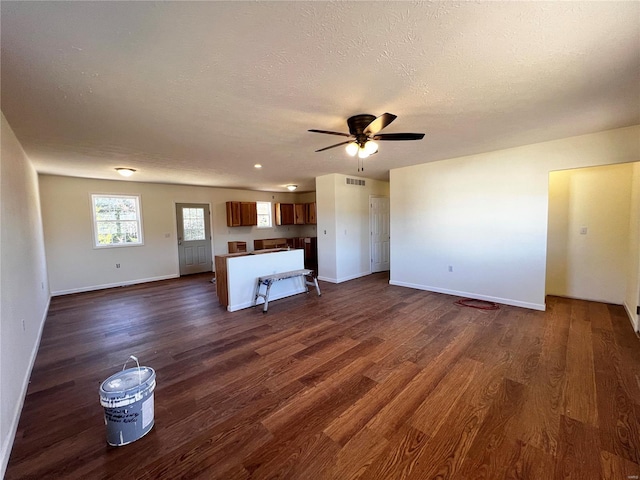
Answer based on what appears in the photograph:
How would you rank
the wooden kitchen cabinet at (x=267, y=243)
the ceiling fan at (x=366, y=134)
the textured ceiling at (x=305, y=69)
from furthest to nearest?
the wooden kitchen cabinet at (x=267, y=243) < the ceiling fan at (x=366, y=134) < the textured ceiling at (x=305, y=69)

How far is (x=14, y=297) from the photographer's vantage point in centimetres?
220

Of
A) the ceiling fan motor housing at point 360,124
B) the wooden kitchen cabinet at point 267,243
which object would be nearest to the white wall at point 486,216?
the ceiling fan motor housing at point 360,124

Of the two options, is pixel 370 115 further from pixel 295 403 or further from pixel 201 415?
pixel 201 415

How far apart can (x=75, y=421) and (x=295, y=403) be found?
160cm

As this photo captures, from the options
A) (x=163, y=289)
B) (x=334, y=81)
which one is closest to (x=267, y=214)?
(x=163, y=289)

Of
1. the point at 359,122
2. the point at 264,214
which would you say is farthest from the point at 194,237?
the point at 359,122

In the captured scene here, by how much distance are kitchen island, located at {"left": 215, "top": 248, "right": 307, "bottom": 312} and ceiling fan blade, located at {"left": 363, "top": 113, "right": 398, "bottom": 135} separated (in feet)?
9.22

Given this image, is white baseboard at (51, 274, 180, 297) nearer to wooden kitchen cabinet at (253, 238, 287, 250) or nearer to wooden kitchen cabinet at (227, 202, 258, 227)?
wooden kitchen cabinet at (227, 202, 258, 227)

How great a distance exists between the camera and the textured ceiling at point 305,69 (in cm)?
136

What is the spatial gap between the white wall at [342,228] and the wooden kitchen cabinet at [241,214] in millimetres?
2889

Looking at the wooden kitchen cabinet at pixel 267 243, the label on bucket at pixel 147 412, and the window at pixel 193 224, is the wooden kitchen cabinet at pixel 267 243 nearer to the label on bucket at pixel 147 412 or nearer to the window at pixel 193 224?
the window at pixel 193 224

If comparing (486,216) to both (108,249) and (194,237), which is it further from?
(108,249)

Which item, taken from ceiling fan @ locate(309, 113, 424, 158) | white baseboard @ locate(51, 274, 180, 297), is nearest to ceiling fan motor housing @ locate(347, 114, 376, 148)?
ceiling fan @ locate(309, 113, 424, 158)

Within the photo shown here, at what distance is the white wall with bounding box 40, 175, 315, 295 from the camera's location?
5.38 metres
